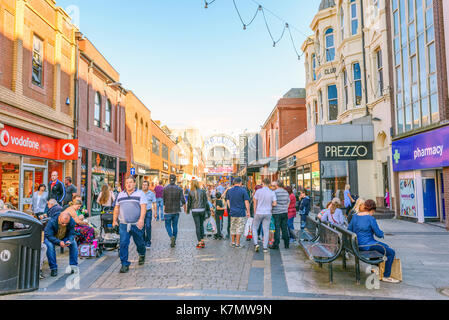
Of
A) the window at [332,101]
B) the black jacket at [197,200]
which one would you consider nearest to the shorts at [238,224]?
the black jacket at [197,200]

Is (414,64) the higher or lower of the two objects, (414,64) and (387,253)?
the higher

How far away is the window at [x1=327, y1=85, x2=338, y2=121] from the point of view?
22969 mm

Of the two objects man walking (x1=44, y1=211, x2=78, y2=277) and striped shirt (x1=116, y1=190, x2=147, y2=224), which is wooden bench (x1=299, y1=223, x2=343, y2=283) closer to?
striped shirt (x1=116, y1=190, x2=147, y2=224)

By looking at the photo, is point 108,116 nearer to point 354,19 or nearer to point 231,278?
point 354,19

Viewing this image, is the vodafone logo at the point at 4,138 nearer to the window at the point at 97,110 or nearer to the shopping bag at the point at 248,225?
the shopping bag at the point at 248,225

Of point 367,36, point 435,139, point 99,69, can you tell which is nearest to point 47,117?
point 99,69

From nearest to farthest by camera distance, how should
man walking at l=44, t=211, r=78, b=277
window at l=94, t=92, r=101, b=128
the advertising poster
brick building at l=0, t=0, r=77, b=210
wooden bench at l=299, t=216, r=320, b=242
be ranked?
man walking at l=44, t=211, r=78, b=277
wooden bench at l=299, t=216, r=320, b=242
brick building at l=0, t=0, r=77, b=210
the advertising poster
window at l=94, t=92, r=101, b=128

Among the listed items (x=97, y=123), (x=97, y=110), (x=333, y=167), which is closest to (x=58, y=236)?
(x=97, y=123)

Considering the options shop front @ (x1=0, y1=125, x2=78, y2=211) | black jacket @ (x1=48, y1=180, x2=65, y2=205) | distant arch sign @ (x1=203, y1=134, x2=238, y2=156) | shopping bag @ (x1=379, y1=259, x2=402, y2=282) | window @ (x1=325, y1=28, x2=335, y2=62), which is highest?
distant arch sign @ (x1=203, y1=134, x2=238, y2=156)

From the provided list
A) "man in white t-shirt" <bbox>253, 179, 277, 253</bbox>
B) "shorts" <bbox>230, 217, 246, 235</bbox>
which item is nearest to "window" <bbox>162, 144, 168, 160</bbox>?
"shorts" <bbox>230, 217, 246, 235</bbox>

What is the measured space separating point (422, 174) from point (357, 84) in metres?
7.37

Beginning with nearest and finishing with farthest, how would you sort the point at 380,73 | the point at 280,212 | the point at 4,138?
the point at 280,212 < the point at 4,138 < the point at 380,73

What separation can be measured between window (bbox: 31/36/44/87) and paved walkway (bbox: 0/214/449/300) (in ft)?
28.2

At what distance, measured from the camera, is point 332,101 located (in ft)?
75.8
